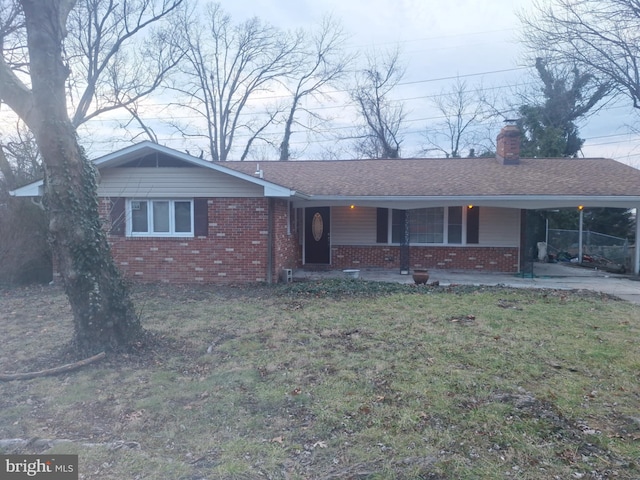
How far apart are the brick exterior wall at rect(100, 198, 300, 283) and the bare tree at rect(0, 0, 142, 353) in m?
5.64

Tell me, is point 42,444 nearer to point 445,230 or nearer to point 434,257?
point 434,257

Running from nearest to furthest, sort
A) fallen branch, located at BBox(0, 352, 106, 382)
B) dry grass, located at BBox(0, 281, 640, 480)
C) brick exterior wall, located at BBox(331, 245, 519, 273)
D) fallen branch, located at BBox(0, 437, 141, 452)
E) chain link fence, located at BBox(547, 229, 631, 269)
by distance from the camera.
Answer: dry grass, located at BBox(0, 281, 640, 480) → fallen branch, located at BBox(0, 437, 141, 452) → fallen branch, located at BBox(0, 352, 106, 382) → brick exterior wall, located at BBox(331, 245, 519, 273) → chain link fence, located at BBox(547, 229, 631, 269)

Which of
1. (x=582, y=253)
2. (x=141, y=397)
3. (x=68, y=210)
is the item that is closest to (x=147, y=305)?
(x=68, y=210)

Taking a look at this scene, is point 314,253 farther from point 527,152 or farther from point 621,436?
point 527,152

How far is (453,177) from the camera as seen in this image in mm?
14562

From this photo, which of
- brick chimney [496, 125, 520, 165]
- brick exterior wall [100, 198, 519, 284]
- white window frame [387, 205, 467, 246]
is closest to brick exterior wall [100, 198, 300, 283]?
brick exterior wall [100, 198, 519, 284]

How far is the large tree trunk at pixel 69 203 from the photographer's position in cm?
541

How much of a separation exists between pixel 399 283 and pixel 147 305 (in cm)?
587

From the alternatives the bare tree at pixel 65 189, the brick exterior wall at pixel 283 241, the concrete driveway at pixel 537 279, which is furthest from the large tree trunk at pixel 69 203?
the concrete driveway at pixel 537 279

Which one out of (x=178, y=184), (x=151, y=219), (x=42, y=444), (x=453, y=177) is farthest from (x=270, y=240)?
(x=42, y=444)

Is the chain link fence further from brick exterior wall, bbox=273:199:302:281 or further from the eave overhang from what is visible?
brick exterior wall, bbox=273:199:302:281

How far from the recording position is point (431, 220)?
1466 cm

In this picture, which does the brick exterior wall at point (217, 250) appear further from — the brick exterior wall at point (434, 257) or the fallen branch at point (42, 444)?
the fallen branch at point (42, 444)

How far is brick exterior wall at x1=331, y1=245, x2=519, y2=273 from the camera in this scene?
46.5 feet
